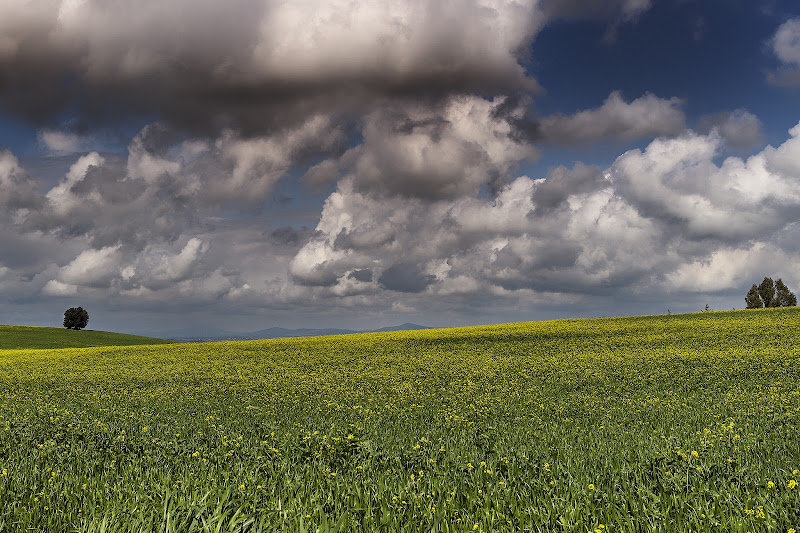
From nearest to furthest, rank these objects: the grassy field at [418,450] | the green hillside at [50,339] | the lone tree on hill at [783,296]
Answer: the grassy field at [418,450] → the green hillside at [50,339] → the lone tree on hill at [783,296]

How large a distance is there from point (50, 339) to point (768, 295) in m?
142

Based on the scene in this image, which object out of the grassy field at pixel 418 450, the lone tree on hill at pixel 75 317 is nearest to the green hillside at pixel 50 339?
the lone tree on hill at pixel 75 317

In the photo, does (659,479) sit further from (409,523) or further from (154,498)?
(154,498)

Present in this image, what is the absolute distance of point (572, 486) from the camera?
7.01 meters

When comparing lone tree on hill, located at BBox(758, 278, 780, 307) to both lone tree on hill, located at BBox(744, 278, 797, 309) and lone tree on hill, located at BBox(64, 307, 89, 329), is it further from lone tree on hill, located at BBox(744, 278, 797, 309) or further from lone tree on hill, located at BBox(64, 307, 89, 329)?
lone tree on hill, located at BBox(64, 307, 89, 329)

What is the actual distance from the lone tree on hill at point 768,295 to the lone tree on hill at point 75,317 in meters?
151

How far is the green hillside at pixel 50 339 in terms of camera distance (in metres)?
72.6

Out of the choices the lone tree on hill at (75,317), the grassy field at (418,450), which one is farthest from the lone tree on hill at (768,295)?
the lone tree on hill at (75,317)

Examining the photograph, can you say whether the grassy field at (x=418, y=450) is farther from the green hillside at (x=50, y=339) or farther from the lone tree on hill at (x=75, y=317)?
the lone tree on hill at (x=75, y=317)

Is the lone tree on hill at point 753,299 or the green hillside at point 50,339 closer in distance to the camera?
the green hillside at point 50,339

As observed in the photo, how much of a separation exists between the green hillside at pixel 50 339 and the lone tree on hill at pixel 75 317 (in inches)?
710

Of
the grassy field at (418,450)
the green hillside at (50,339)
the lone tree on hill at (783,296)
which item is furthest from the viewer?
the lone tree on hill at (783,296)

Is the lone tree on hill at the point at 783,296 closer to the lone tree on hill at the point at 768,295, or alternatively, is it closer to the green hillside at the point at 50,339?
the lone tree on hill at the point at 768,295

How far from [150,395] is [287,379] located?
19.2 ft
